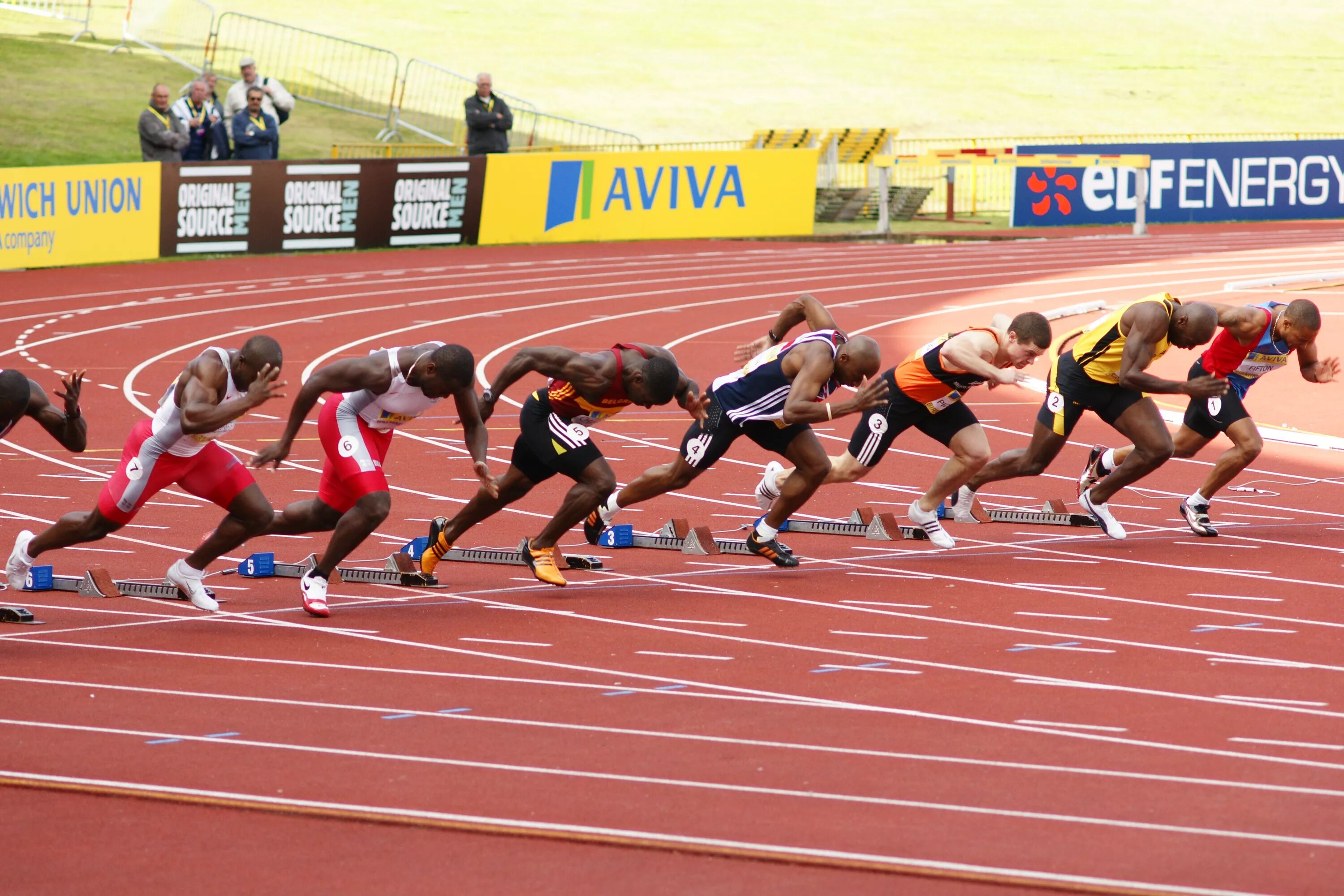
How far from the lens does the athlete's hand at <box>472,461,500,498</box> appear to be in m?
9.10

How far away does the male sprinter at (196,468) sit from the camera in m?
8.66

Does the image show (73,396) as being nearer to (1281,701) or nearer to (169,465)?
(169,465)

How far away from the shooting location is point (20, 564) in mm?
9297

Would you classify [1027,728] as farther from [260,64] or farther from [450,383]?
[260,64]

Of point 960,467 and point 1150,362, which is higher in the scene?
point 1150,362

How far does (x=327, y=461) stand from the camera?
9.29m

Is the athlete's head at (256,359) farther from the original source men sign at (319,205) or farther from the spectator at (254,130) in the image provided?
the spectator at (254,130)

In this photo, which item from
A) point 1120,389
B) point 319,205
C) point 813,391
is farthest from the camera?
point 319,205

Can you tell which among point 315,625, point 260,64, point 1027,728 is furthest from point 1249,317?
point 260,64

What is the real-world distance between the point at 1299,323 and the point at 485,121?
19.5 metres

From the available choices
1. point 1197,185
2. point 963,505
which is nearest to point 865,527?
point 963,505

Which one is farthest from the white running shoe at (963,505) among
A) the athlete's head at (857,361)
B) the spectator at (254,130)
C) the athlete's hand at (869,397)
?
the spectator at (254,130)

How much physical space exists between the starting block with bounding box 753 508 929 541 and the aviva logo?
18.8 meters

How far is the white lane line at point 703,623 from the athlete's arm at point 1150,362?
3.35m
